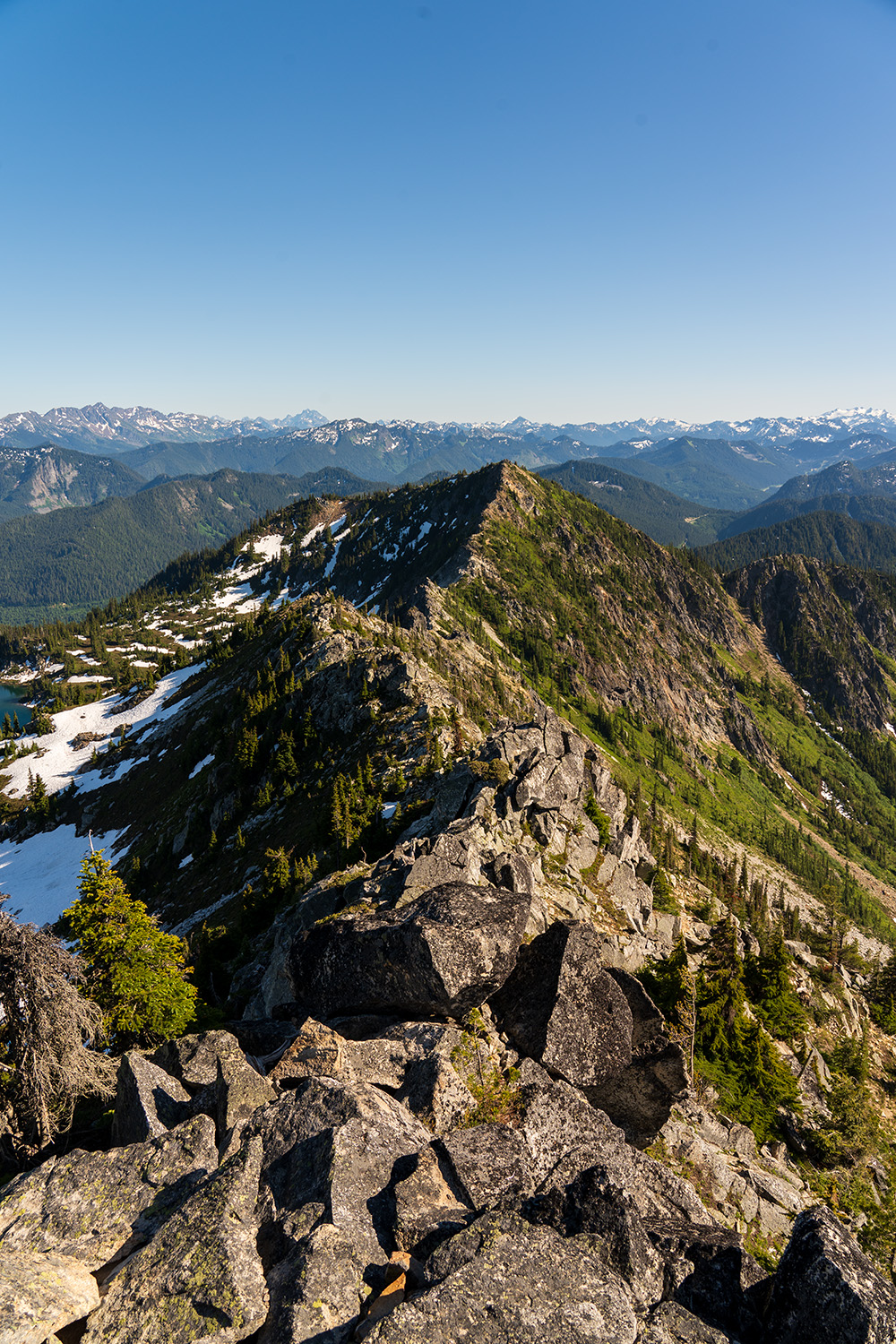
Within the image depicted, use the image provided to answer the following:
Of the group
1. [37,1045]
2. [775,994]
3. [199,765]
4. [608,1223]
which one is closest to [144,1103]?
[37,1045]

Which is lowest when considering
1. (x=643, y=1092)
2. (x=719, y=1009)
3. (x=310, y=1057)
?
(x=719, y=1009)

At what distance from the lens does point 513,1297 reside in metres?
12.2

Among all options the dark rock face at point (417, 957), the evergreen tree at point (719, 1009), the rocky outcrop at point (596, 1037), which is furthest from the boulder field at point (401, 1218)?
the evergreen tree at point (719, 1009)

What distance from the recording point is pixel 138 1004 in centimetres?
2823

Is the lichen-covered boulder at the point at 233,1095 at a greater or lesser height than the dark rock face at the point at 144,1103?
greater

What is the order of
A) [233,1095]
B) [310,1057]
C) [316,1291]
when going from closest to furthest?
[316,1291] < [233,1095] < [310,1057]

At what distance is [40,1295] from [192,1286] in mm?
2939

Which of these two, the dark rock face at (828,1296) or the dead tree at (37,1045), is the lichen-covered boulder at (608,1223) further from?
the dead tree at (37,1045)

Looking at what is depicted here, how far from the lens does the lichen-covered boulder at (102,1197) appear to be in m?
14.4

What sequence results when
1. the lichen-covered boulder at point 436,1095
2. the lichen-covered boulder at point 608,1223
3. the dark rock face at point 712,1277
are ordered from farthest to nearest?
the lichen-covered boulder at point 436,1095 → the dark rock face at point 712,1277 → the lichen-covered boulder at point 608,1223

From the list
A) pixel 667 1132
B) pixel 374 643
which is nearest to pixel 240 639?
pixel 374 643

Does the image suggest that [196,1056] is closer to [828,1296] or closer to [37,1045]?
[37,1045]

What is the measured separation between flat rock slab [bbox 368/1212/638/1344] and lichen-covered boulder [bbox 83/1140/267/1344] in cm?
348

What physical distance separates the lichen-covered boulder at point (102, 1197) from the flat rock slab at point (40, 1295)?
0.58 meters
